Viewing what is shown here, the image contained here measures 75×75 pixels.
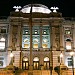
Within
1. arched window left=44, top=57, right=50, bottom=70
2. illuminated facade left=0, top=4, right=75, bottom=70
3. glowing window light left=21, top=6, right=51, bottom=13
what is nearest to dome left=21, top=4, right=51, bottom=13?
glowing window light left=21, top=6, right=51, bottom=13

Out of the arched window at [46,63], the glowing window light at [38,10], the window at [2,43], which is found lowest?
the arched window at [46,63]

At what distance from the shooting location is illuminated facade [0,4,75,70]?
6062 cm

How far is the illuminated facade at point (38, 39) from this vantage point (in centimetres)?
6062

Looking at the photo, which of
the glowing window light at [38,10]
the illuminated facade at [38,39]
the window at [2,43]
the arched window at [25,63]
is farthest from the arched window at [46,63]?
the glowing window light at [38,10]

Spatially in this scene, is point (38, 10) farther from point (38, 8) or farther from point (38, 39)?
point (38, 39)

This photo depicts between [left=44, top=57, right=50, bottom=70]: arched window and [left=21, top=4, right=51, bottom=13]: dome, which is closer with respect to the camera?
[left=44, top=57, right=50, bottom=70]: arched window

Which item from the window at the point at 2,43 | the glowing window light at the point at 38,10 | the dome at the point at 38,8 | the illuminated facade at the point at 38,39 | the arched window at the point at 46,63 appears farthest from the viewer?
the glowing window light at the point at 38,10

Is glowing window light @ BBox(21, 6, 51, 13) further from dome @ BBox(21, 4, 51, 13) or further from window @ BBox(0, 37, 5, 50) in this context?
window @ BBox(0, 37, 5, 50)

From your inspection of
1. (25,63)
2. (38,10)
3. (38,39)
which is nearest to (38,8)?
(38,10)

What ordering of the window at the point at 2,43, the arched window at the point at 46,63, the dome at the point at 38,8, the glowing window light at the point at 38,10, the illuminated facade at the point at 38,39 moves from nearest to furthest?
1. the illuminated facade at the point at 38,39
2. the arched window at the point at 46,63
3. the window at the point at 2,43
4. the dome at the point at 38,8
5. the glowing window light at the point at 38,10

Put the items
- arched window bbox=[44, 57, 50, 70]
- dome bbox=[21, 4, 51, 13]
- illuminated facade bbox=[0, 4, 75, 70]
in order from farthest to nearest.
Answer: dome bbox=[21, 4, 51, 13]
arched window bbox=[44, 57, 50, 70]
illuminated facade bbox=[0, 4, 75, 70]

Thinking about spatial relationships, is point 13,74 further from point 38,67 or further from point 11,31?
point 11,31

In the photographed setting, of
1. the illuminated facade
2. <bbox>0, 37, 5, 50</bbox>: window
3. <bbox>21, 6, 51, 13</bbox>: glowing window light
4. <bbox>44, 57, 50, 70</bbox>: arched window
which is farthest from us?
<bbox>21, 6, 51, 13</bbox>: glowing window light

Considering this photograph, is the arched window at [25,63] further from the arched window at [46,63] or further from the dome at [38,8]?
the dome at [38,8]
